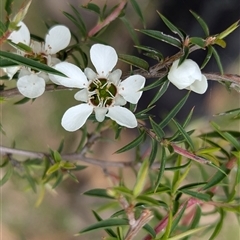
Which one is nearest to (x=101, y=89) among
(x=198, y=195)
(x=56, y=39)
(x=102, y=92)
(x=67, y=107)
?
(x=102, y=92)

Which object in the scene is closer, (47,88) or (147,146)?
(47,88)

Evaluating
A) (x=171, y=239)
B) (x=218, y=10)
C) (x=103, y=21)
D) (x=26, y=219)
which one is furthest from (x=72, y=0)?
(x=26, y=219)

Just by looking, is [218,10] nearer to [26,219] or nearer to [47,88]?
[47,88]

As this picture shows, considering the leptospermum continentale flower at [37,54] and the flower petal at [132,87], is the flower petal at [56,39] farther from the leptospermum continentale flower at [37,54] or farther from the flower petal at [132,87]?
the flower petal at [132,87]

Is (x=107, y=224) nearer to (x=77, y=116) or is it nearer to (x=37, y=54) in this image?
(x=77, y=116)

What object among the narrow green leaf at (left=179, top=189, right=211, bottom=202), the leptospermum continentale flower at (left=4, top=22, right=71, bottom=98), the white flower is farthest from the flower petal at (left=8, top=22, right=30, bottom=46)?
the narrow green leaf at (left=179, top=189, right=211, bottom=202)
